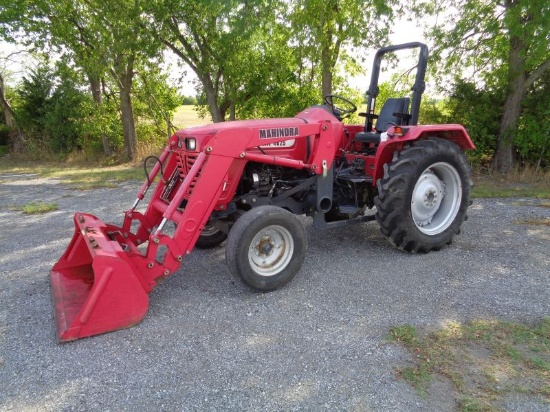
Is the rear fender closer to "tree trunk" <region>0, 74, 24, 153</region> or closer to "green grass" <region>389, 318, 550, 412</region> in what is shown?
"green grass" <region>389, 318, 550, 412</region>

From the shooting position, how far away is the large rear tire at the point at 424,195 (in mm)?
4074

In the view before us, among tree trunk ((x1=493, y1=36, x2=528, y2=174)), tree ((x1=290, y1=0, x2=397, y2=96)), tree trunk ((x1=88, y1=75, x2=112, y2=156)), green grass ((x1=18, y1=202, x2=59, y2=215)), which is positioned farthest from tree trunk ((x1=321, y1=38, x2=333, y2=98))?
tree trunk ((x1=88, y1=75, x2=112, y2=156))

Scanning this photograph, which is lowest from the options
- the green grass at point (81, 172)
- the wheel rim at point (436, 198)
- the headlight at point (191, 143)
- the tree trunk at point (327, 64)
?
the green grass at point (81, 172)

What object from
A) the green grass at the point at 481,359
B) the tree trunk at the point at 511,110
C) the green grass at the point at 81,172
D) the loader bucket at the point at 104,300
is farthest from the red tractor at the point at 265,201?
the green grass at the point at 81,172

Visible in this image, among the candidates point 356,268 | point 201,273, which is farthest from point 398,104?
point 201,273

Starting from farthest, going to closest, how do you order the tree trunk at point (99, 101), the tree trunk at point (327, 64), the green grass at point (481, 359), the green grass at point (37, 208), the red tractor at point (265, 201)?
the tree trunk at point (99, 101)
the tree trunk at point (327, 64)
the green grass at point (37, 208)
the red tractor at point (265, 201)
the green grass at point (481, 359)

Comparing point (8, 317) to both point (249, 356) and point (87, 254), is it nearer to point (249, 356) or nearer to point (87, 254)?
point (87, 254)

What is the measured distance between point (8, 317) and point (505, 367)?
137 inches

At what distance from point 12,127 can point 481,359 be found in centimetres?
1880

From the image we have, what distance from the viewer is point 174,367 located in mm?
2520

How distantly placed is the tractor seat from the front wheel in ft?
5.63

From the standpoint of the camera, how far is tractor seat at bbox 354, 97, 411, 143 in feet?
15.5

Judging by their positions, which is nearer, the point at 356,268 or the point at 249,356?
the point at 249,356

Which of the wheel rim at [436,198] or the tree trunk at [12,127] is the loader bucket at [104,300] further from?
the tree trunk at [12,127]
